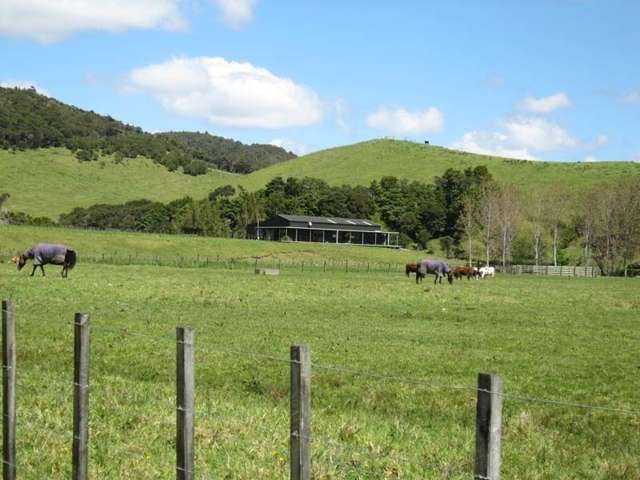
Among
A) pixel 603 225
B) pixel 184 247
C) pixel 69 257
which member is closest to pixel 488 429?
pixel 69 257

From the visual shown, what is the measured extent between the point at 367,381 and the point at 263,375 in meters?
1.97

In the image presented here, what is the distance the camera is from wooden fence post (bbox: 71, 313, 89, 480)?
7211mm

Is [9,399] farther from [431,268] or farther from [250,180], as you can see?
[250,180]

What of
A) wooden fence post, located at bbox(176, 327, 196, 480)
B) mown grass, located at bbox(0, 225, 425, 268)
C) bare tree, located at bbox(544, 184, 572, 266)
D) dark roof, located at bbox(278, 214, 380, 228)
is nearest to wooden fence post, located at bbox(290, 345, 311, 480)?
wooden fence post, located at bbox(176, 327, 196, 480)

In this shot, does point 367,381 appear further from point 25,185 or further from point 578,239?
point 25,185

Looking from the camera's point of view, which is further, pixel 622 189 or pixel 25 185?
pixel 25 185

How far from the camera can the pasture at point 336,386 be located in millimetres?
9469

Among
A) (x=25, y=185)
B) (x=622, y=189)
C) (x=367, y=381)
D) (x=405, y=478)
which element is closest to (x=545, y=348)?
(x=367, y=381)

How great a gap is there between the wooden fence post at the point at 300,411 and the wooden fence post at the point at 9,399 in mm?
3575

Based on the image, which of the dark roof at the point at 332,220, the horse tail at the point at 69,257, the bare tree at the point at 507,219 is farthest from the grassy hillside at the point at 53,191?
the horse tail at the point at 69,257

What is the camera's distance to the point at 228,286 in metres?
39.3

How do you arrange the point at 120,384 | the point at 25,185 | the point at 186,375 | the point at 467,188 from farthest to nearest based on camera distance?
the point at 25,185, the point at 467,188, the point at 120,384, the point at 186,375

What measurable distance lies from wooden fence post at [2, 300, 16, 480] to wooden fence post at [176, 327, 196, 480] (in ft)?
7.88

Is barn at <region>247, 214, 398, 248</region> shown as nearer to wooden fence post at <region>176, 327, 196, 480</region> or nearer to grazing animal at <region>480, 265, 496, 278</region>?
grazing animal at <region>480, 265, 496, 278</region>
